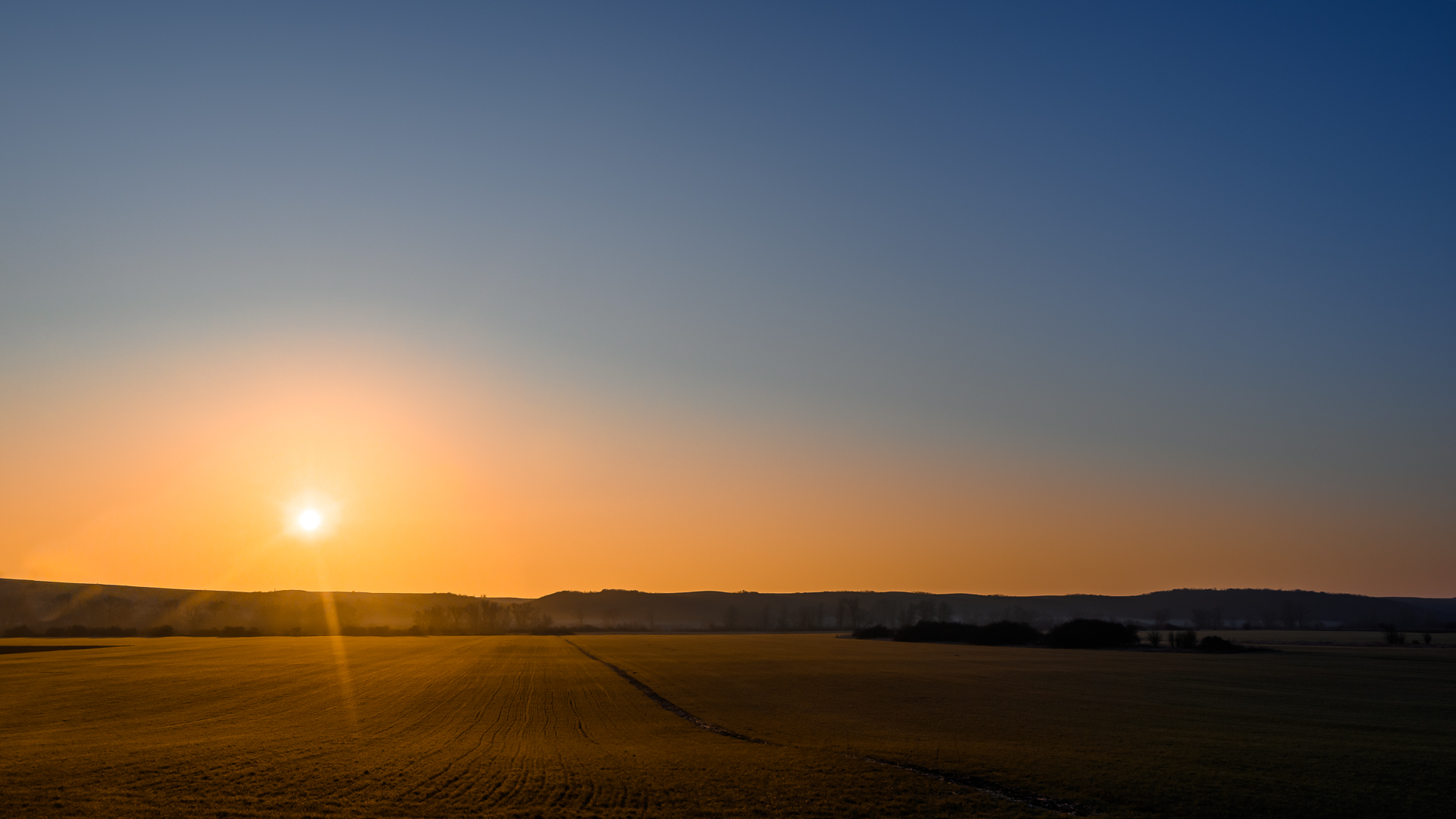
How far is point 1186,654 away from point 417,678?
3465 inches

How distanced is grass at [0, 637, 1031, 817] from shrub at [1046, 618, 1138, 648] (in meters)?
94.2

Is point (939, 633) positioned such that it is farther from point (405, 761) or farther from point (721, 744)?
point (405, 761)

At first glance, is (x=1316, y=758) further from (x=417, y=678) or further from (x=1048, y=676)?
(x=417, y=678)

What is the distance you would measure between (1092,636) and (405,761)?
119389mm

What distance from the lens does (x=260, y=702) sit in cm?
4912

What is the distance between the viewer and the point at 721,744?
33.5 meters

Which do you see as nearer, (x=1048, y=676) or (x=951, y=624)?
(x=1048, y=676)

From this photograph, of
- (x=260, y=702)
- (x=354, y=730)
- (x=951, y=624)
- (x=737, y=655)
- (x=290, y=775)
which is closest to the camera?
(x=290, y=775)

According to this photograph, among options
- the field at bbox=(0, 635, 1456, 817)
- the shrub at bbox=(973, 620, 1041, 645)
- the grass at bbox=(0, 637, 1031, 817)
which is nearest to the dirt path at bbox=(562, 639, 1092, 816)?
the field at bbox=(0, 635, 1456, 817)

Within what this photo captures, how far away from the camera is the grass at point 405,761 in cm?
2275

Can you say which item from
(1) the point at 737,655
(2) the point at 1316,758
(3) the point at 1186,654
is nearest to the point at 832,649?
(1) the point at 737,655

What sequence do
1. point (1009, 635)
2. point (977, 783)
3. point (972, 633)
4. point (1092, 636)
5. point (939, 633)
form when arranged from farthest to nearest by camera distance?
point (939, 633) → point (972, 633) → point (1009, 635) → point (1092, 636) → point (977, 783)

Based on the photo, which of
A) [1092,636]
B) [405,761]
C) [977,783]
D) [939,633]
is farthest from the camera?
[939,633]

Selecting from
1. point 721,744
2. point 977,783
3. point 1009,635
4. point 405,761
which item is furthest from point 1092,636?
point 405,761
